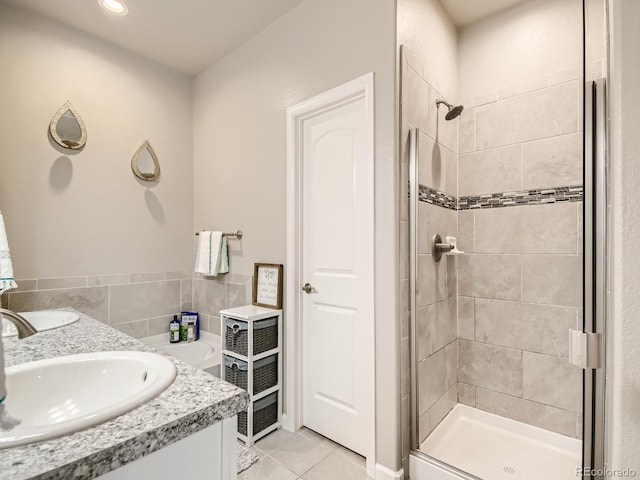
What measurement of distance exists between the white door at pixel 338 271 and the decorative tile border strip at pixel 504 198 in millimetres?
421

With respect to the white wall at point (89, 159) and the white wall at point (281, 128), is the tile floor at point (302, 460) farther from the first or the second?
the white wall at point (89, 159)

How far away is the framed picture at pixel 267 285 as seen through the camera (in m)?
2.19

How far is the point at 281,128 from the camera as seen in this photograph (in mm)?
2219

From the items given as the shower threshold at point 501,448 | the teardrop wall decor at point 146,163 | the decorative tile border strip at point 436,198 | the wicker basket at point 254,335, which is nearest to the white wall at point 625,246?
the decorative tile border strip at point 436,198

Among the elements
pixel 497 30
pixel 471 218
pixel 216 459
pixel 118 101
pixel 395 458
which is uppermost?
pixel 497 30

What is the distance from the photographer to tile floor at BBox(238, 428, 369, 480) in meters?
1.71

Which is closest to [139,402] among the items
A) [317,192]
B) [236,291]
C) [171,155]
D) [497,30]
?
[317,192]

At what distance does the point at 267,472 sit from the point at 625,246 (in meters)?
1.85

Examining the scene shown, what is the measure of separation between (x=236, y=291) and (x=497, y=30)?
2.61 m

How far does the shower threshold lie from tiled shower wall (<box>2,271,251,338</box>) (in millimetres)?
1591

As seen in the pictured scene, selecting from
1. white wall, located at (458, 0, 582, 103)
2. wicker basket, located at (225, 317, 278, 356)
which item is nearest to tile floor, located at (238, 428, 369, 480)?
wicker basket, located at (225, 317, 278, 356)

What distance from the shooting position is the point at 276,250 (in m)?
2.25

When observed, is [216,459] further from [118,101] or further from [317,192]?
[118,101]

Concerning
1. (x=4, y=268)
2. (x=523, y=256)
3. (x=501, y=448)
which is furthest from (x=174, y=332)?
(x=523, y=256)
